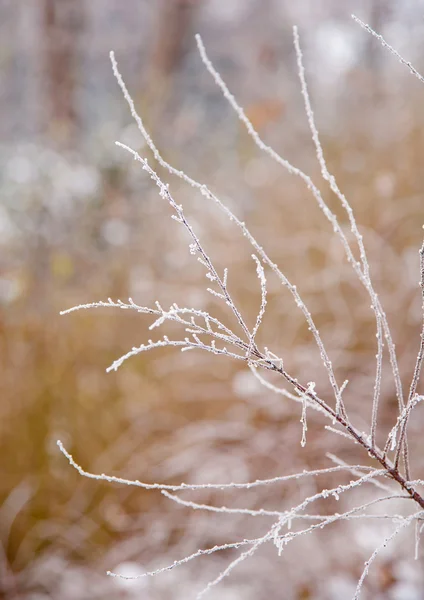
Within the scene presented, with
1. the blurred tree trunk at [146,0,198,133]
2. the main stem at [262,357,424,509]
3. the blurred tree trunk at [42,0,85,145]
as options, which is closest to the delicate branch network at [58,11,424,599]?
the main stem at [262,357,424,509]

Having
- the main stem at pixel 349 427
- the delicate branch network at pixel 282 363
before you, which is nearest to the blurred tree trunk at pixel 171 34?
the delicate branch network at pixel 282 363

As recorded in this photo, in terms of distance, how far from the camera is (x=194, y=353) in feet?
6.99

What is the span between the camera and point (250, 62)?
4.02 meters

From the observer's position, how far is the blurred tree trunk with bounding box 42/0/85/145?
3688 mm

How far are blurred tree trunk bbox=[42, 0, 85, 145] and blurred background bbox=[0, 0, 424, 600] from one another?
2.81 ft

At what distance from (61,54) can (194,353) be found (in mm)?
2392

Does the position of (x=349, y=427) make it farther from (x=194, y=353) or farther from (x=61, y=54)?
(x=61, y=54)

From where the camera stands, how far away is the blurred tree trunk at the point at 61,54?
12.1ft

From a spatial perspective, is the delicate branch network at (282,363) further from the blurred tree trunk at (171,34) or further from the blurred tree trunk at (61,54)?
the blurred tree trunk at (171,34)

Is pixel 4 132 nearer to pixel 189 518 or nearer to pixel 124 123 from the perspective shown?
pixel 124 123

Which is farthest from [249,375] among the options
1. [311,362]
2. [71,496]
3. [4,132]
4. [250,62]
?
[4,132]

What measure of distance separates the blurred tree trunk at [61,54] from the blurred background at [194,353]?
33.8 inches

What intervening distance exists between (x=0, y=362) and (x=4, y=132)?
3640mm

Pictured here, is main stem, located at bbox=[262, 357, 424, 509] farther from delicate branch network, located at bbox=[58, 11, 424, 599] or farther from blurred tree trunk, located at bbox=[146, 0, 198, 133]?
blurred tree trunk, located at bbox=[146, 0, 198, 133]
